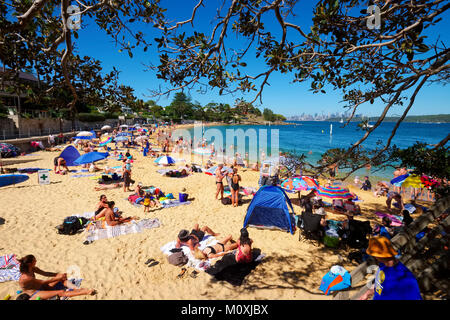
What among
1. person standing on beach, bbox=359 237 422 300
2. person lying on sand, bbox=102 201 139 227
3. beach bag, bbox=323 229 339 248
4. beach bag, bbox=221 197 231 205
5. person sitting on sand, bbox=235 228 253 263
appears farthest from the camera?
beach bag, bbox=221 197 231 205

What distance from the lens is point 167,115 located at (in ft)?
302

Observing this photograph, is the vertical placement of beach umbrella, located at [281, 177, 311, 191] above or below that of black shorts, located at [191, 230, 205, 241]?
above

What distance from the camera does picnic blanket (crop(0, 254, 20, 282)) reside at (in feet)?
13.8

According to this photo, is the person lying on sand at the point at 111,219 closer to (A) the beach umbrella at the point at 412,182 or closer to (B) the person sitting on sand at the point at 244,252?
(B) the person sitting on sand at the point at 244,252

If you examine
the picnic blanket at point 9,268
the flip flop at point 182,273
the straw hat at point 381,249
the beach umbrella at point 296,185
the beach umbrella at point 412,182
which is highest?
the straw hat at point 381,249

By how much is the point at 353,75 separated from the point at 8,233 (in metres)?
9.03

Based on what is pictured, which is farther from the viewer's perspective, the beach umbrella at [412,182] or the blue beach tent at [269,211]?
the beach umbrella at [412,182]

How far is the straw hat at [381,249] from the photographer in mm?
2309

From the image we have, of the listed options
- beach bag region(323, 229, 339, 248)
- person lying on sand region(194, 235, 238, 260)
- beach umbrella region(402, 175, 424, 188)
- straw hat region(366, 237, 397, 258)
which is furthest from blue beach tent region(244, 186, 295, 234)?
straw hat region(366, 237, 397, 258)

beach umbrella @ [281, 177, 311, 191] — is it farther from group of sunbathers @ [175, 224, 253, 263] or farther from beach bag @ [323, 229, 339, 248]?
group of sunbathers @ [175, 224, 253, 263]

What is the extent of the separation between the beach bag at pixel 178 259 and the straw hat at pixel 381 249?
12.1 feet

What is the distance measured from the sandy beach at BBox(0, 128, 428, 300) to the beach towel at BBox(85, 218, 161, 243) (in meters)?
0.22

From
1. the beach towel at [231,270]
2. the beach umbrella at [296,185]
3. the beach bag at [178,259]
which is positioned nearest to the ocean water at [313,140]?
the beach umbrella at [296,185]

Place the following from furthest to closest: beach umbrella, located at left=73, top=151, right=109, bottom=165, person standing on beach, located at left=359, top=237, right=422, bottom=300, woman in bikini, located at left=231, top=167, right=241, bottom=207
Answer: beach umbrella, located at left=73, top=151, right=109, bottom=165 → woman in bikini, located at left=231, top=167, right=241, bottom=207 → person standing on beach, located at left=359, top=237, right=422, bottom=300
